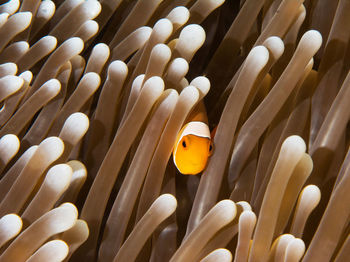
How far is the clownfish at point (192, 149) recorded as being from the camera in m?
0.90

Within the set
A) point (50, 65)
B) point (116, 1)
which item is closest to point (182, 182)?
point (50, 65)

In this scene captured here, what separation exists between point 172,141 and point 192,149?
5cm

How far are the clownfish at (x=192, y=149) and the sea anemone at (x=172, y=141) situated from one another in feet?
0.07

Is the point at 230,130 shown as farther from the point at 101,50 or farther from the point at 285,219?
the point at 101,50

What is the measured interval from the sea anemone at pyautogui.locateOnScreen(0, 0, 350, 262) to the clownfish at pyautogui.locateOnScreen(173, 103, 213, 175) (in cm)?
2

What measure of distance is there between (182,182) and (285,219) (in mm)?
261

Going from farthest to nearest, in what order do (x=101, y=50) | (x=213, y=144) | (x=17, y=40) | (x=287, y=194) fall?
(x=17, y=40)
(x=101, y=50)
(x=213, y=144)
(x=287, y=194)

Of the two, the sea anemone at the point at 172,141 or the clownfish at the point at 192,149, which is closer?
the sea anemone at the point at 172,141

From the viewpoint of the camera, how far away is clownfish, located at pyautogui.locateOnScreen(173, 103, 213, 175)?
2.96 ft

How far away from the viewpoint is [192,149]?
92 centimetres

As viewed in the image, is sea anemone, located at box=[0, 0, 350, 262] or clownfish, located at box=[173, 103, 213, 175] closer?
sea anemone, located at box=[0, 0, 350, 262]

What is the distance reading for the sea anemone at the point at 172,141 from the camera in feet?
2.45

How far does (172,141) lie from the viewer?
2.94 feet

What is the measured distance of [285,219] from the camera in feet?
2.67
